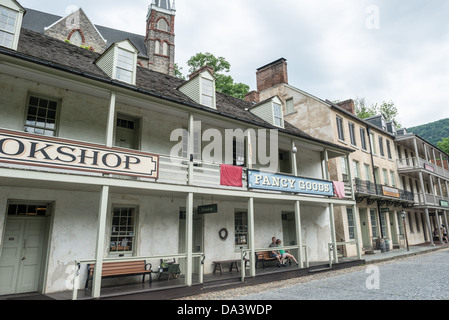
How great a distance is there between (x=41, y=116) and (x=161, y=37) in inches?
1338

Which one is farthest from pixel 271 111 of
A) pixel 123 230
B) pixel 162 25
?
pixel 162 25

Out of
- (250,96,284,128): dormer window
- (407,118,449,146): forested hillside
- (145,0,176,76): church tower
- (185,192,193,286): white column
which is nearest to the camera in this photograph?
(185,192,193,286): white column

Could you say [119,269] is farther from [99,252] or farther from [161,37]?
[161,37]

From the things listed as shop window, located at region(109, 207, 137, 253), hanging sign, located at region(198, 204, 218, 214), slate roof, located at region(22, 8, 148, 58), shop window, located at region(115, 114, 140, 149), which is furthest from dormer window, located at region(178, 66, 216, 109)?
slate roof, located at region(22, 8, 148, 58)

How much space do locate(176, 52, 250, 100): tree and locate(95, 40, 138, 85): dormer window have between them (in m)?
23.4

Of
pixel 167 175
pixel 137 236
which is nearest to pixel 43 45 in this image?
pixel 167 175

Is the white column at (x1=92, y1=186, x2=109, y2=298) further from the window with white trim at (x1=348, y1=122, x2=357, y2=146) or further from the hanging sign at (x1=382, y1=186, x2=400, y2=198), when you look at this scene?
the hanging sign at (x1=382, y1=186, x2=400, y2=198)

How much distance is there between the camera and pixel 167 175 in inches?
445

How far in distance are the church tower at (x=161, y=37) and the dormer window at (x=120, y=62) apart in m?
27.7

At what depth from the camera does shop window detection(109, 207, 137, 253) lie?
32.9ft

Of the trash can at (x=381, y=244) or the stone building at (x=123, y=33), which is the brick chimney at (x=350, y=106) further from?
the stone building at (x=123, y=33)

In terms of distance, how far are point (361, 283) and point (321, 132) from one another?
1204 centimetres

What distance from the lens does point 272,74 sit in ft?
74.1
